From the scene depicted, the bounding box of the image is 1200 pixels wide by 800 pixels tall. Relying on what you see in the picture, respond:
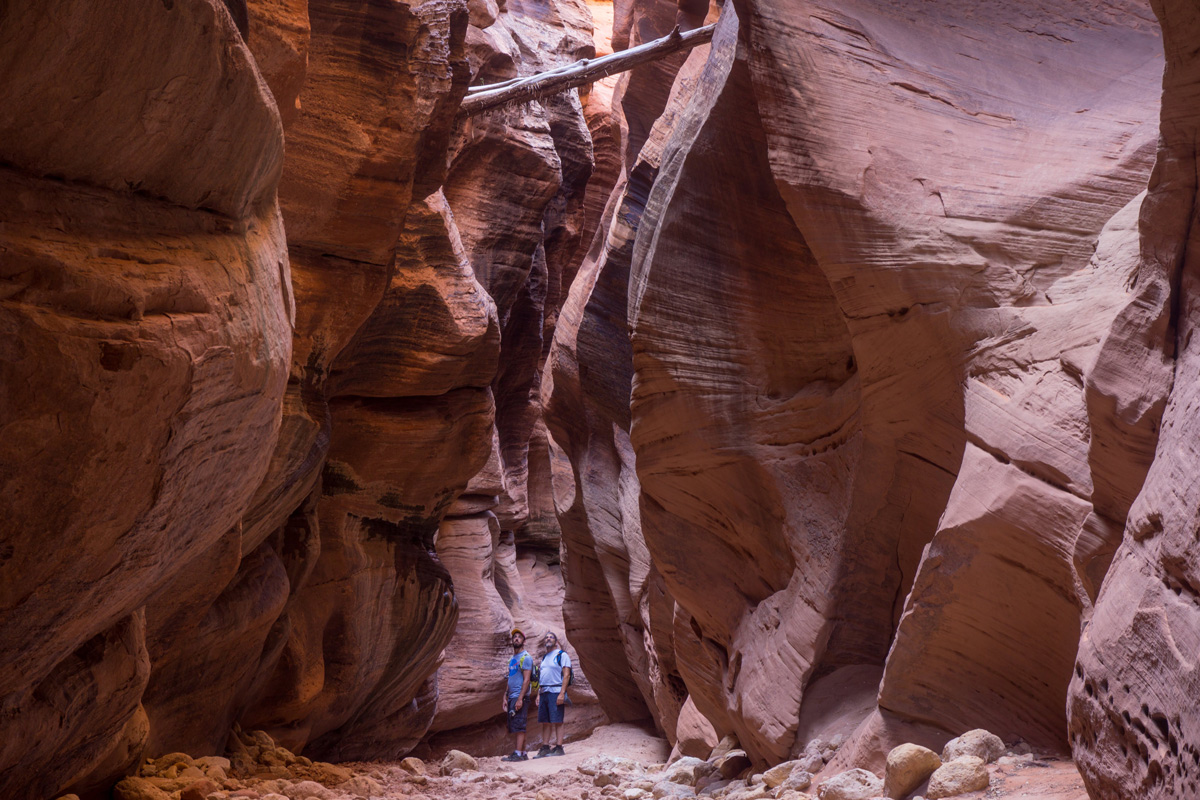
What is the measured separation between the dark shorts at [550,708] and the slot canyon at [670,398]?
1.09 meters

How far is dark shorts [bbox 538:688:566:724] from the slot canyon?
3.57 feet

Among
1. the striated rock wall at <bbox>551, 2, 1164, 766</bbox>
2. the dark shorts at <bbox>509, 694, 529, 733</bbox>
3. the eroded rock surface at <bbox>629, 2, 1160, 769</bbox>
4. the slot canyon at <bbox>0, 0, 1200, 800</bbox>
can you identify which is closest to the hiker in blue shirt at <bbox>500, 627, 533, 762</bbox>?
the dark shorts at <bbox>509, 694, 529, 733</bbox>

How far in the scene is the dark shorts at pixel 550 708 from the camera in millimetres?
12430

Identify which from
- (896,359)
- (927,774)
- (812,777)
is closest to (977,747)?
(927,774)

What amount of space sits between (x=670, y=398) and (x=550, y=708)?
6.71 m

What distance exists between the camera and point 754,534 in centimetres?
745

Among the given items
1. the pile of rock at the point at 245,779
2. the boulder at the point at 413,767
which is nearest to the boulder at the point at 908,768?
the pile of rock at the point at 245,779

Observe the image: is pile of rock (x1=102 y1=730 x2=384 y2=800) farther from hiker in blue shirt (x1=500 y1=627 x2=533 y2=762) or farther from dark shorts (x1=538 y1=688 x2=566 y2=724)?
hiker in blue shirt (x1=500 y1=627 x2=533 y2=762)

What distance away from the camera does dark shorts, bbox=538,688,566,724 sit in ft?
40.8

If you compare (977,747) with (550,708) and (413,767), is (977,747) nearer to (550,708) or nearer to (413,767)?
(413,767)

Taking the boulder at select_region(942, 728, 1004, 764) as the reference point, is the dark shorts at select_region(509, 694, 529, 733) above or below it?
below

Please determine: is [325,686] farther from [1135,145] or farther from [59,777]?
[1135,145]

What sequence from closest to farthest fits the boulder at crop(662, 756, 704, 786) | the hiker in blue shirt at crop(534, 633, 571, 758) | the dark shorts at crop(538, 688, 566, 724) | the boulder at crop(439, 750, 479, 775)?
the boulder at crop(662, 756, 704, 786), the boulder at crop(439, 750, 479, 775), the dark shorts at crop(538, 688, 566, 724), the hiker in blue shirt at crop(534, 633, 571, 758)

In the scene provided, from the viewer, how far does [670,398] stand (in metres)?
7.65
